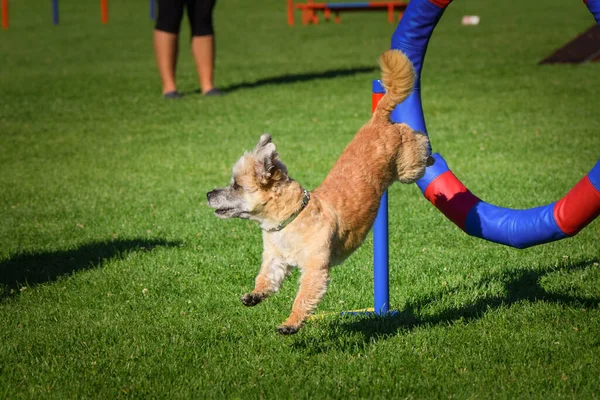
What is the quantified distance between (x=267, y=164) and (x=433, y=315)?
5.38 feet

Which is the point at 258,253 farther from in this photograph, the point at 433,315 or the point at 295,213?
the point at 295,213

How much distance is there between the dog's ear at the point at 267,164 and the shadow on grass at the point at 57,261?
8.21 feet

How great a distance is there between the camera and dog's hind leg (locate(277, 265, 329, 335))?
14.8 feet

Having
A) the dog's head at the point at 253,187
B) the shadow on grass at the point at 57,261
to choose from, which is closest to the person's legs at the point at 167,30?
the shadow on grass at the point at 57,261

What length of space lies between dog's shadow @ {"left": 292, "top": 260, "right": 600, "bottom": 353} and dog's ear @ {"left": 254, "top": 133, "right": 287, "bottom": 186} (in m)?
1.03

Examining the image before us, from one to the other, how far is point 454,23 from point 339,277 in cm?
2062

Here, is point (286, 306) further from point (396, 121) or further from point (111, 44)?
point (111, 44)

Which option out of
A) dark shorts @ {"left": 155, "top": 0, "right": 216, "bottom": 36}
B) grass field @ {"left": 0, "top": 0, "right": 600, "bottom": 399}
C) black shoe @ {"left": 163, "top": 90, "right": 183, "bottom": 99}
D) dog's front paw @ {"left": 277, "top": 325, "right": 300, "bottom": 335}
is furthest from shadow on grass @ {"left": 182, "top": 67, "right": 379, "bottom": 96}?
dog's front paw @ {"left": 277, "top": 325, "right": 300, "bottom": 335}

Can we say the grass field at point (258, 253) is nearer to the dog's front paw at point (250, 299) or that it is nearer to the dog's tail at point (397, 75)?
the dog's front paw at point (250, 299)

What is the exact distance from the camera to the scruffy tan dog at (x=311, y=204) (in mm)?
4625

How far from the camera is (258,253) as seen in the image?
6.92 metres

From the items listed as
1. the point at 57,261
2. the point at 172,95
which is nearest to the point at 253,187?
the point at 57,261

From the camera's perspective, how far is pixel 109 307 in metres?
5.73

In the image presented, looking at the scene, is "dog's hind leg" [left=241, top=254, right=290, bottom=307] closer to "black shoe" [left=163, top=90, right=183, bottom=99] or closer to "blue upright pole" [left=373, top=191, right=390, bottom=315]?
"blue upright pole" [left=373, top=191, right=390, bottom=315]
